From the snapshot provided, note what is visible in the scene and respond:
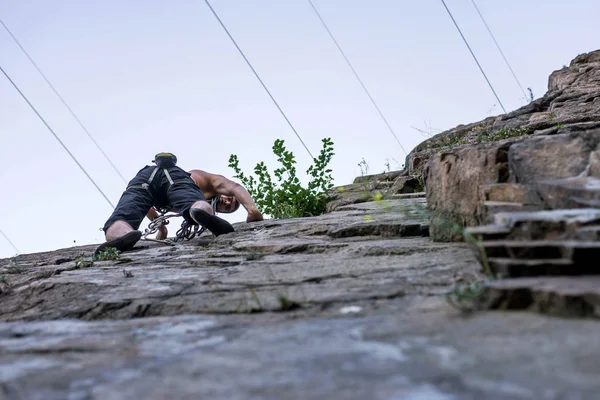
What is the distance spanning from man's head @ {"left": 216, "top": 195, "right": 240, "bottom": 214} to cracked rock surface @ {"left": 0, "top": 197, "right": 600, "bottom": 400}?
128 inches

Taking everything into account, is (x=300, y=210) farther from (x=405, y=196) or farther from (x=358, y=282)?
(x=358, y=282)

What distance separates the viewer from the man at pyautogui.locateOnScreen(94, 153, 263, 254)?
5.47 metres

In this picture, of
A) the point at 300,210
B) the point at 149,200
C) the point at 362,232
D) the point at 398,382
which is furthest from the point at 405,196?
the point at 398,382

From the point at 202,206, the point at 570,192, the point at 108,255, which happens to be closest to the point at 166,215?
the point at 202,206

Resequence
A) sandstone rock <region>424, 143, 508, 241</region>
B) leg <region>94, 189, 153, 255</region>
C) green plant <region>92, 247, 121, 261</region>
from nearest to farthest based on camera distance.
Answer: sandstone rock <region>424, 143, 508, 241</region> < green plant <region>92, 247, 121, 261</region> < leg <region>94, 189, 153, 255</region>

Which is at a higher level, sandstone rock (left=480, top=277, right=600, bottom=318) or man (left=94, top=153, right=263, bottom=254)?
man (left=94, top=153, right=263, bottom=254)

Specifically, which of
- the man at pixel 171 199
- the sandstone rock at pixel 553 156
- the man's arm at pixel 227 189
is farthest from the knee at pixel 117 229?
the sandstone rock at pixel 553 156

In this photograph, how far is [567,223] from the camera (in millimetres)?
2084

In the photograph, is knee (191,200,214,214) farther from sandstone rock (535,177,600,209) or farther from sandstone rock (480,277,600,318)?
sandstone rock (480,277,600,318)

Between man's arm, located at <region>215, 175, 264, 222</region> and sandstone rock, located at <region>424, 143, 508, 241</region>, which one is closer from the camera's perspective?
sandstone rock, located at <region>424, 143, 508, 241</region>

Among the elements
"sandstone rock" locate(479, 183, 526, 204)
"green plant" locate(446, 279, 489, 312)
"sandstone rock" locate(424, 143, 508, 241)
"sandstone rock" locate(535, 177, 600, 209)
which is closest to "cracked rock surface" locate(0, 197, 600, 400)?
"green plant" locate(446, 279, 489, 312)

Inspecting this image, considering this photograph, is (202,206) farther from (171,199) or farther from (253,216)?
(253,216)

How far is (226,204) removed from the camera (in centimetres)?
684

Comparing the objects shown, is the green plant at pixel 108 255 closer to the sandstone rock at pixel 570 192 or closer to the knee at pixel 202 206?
the knee at pixel 202 206
